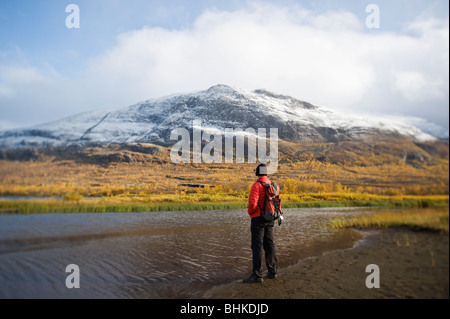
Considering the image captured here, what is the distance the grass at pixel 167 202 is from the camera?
A: 34.3 ft

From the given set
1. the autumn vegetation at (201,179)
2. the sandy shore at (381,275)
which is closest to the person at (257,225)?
the sandy shore at (381,275)

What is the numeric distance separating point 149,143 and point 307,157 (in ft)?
30.1

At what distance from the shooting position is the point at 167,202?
1639 centimetres

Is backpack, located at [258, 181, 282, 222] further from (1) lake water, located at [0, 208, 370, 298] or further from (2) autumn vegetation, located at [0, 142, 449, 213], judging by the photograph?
(2) autumn vegetation, located at [0, 142, 449, 213]

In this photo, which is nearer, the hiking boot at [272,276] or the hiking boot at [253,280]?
the hiking boot at [253,280]

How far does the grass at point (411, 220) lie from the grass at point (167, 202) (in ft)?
2.70

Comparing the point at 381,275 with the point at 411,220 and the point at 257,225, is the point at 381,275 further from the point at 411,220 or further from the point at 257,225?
the point at 257,225

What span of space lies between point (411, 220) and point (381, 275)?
151 cm

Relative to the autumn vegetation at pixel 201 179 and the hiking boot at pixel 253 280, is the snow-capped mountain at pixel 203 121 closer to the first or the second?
the autumn vegetation at pixel 201 179

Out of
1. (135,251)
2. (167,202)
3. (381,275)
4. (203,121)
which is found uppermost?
(203,121)

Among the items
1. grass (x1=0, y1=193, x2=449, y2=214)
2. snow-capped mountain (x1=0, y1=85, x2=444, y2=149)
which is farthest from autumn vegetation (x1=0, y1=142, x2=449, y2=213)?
snow-capped mountain (x1=0, y1=85, x2=444, y2=149)

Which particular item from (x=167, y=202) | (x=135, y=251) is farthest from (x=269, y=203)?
(x=167, y=202)

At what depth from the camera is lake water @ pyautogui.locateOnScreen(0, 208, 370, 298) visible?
221 inches
